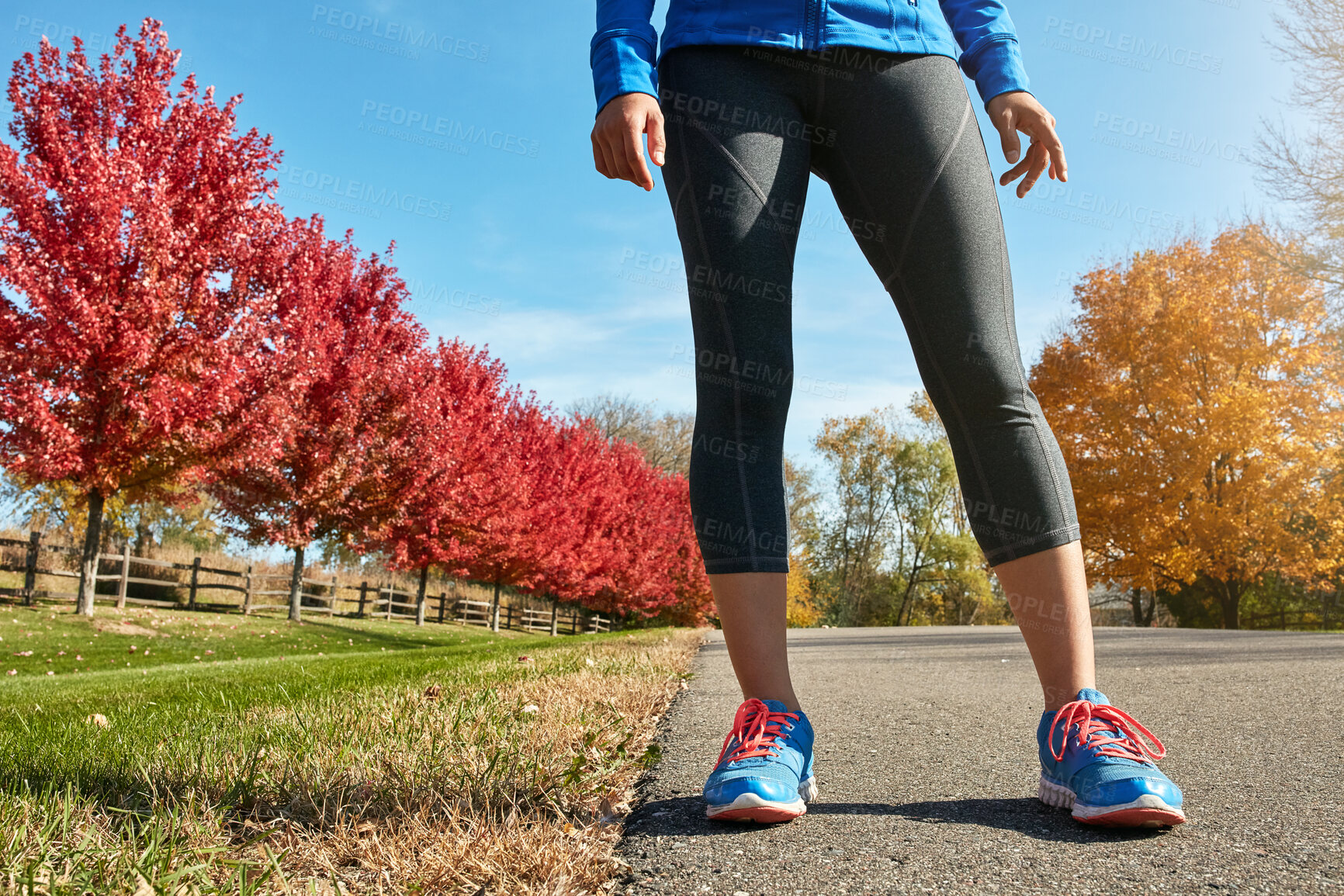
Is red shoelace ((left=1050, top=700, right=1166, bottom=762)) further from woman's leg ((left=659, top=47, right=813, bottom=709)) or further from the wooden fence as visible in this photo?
the wooden fence

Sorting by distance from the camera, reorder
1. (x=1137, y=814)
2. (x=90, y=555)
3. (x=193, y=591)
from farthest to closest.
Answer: (x=193, y=591) < (x=90, y=555) < (x=1137, y=814)

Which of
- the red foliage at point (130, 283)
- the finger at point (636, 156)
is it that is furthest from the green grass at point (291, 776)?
the red foliage at point (130, 283)

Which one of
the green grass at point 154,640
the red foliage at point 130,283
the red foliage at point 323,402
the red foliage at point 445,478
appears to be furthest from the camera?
the red foliage at point 445,478

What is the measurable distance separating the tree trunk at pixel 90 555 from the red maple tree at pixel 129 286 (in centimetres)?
3

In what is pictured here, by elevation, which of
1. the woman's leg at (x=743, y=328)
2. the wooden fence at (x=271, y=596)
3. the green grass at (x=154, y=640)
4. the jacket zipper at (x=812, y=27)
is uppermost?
the jacket zipper at (x=812, y=27)

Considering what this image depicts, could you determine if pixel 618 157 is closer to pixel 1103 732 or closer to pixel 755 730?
pixel 755 730

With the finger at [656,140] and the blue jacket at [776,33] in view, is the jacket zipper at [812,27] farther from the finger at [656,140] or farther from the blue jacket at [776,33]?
the finger at [656,140]

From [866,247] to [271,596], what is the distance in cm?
2667

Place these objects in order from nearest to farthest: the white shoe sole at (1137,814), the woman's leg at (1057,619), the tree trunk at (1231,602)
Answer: the white shoe sole at (1137,814) → the woman's leg at (1057,619) → the tree trunk at (1231,602)

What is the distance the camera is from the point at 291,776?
1.47 metres

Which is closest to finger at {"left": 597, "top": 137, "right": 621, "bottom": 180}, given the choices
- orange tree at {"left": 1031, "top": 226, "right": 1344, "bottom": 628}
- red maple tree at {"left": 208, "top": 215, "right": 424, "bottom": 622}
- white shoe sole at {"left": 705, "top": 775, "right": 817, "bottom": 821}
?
white shoe sole at {"left": 705, "top": 775, "right": 817, "bottom": 821}

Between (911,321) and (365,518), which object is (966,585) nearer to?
(365,518)

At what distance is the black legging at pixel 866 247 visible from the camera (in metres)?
1.61

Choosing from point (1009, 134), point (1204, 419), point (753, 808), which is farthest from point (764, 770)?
point (1204, 419)
